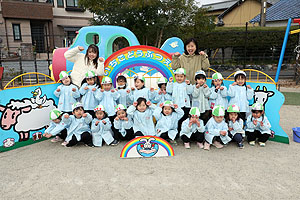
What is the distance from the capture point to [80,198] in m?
2.71

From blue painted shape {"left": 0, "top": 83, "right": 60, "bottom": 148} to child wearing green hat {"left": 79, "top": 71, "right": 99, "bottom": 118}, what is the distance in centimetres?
71

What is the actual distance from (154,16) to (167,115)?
733 cm

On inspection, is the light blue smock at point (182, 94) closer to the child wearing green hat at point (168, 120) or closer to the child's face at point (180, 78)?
the child's face at point (180, 78)

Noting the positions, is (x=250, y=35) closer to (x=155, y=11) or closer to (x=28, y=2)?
(x=155, y=11)

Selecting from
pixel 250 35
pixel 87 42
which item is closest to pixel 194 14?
pixel 250 35

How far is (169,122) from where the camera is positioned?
14.1 ft

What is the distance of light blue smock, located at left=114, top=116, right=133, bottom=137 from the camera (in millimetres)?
4332

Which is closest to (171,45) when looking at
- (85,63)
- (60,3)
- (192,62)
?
(192,62)

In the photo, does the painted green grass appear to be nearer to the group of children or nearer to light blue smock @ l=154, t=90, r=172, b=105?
the group of children

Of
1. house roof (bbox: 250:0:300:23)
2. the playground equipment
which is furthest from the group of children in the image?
house roof (bbox: 250:0:300:23)

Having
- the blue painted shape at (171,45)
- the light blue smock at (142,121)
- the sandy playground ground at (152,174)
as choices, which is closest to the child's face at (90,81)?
the light blue smock at (142,121)

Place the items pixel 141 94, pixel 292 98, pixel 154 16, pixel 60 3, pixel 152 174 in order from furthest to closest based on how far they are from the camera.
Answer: pixel 60 3 < pixel 154 16 < pixel 292 98 < pixel 141 94 < pixel 152 174

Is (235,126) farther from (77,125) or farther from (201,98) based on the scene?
(77,125)

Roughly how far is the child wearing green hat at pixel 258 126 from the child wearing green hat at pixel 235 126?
0.20m
